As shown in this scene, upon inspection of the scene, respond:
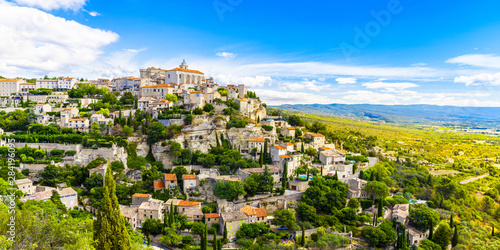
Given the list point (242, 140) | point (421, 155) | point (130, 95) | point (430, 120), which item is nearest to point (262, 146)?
point (242, 140)

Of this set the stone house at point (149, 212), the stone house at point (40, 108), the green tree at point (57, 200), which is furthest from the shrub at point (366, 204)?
the stone house at point (40, 108)

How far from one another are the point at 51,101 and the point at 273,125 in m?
47.4

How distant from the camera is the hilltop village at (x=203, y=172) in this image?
108 feet

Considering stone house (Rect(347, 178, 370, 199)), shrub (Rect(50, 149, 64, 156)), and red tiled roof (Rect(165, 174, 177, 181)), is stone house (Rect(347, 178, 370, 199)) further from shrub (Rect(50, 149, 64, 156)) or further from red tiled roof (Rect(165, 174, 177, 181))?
shrub (Rect(50, 149, 64, 156))

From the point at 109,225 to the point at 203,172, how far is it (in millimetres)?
24939

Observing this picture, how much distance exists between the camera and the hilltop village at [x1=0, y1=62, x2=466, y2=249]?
1300 inches

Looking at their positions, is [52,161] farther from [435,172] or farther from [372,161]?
[435,172]

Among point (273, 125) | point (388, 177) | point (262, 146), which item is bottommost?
point (388, 177)

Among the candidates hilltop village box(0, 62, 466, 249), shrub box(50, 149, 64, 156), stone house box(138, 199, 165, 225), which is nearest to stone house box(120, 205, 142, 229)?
hilltop village box(0, 62, 466, 249)

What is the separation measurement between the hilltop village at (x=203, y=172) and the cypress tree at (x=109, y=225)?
37.8 feet

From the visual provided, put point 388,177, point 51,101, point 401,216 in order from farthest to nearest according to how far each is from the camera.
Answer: point 51,101 < point 388,177 < point 401,216

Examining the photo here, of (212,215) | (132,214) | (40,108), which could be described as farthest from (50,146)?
(212,215)

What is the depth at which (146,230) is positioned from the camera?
108ft

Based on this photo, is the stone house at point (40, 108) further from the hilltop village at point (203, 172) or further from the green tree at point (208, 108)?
the green tree at point (208, 108)
